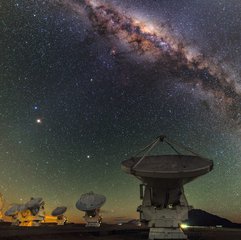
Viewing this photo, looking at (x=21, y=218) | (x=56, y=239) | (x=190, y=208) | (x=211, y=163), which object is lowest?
(x=56, y=239)

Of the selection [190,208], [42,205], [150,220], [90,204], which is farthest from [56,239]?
[42,205]

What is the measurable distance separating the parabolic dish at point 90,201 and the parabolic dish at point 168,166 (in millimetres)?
14559

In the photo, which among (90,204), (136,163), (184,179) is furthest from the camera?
(90,204)

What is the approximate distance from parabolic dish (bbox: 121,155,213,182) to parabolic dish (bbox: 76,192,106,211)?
14559 millimetres

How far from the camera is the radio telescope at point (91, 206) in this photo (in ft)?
118

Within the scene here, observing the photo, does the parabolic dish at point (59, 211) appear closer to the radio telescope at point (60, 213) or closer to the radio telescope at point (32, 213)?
the radio telescope at point (60, 213)

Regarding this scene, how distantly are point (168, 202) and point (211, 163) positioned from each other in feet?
10.8

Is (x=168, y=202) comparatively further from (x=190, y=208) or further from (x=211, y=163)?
(x=211, y=163)

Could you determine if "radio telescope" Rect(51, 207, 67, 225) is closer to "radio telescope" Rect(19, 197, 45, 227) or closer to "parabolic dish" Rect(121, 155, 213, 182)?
"radio telescope" Rect(19, 197, 45, 227)

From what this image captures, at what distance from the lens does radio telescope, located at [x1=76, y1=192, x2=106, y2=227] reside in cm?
3603

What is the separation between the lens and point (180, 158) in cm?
2195

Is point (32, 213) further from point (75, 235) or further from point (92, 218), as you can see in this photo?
point (75, 235)

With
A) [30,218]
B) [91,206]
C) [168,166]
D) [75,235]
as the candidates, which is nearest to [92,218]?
[91,206]

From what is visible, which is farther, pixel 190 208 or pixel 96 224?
pixel 96 224
